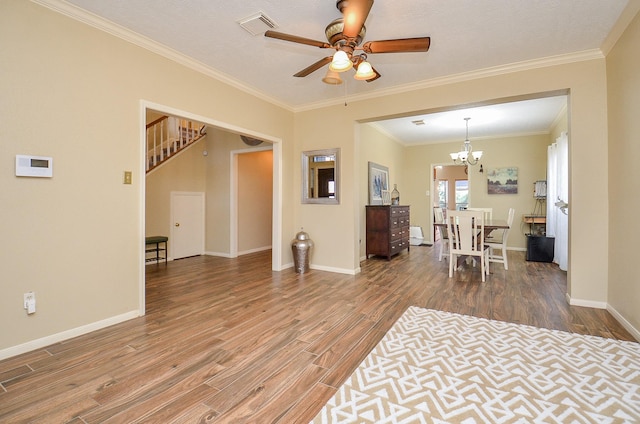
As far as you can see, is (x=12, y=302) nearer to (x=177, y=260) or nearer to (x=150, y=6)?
(x=150, y=6)

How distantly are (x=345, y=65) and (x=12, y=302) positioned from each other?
10.2 feet

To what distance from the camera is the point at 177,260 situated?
576 cm

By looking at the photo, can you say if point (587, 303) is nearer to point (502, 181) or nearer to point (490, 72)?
point (490, 72)

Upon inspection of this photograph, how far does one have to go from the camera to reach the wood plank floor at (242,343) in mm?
1612

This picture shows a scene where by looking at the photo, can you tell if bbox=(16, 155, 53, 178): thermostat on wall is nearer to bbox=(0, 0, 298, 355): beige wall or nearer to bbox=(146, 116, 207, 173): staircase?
bbox=(0, 0, 298, 355): beige wall

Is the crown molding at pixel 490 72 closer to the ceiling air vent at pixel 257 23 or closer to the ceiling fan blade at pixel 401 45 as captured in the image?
the ceiling fan blade at pixel 401 45

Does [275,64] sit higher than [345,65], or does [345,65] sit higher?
[275,64]

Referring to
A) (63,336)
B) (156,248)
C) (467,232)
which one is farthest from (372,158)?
(63,336)

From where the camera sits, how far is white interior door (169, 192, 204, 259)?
5860mm

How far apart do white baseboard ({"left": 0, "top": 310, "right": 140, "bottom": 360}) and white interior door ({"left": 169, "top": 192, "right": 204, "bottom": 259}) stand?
3.23m

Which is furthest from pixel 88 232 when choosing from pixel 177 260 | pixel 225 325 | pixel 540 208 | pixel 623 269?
pixel 540 208

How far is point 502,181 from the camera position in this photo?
713cm

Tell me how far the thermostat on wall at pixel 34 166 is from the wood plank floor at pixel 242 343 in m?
1.38

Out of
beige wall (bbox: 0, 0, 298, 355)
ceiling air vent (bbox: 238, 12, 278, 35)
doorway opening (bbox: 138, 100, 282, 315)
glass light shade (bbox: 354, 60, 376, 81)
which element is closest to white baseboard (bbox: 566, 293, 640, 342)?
glass light shade (bbox: 354, 60, 376, 81)
